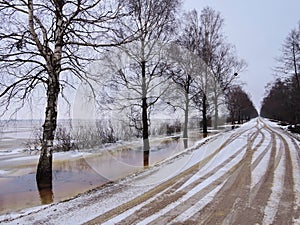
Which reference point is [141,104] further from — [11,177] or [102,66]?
[11,177]

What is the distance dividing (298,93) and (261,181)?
75.3 ft

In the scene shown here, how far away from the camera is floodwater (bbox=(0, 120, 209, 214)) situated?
7.40 meters

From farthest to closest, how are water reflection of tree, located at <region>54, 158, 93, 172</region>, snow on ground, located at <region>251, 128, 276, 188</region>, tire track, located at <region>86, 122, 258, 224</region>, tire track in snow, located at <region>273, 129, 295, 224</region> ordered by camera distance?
1. water reflection of tree, located at <region>54, 158, 93, 172</region>
2. snow on ground, located at <region>251, 128, 276, 188</region>
3. tire track, located at <region>86, 122, 258, 224</region>
4. tire track in snow, located at <region>273, 129, 295, 224</region>

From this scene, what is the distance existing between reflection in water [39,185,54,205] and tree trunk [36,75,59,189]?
2.47 feet

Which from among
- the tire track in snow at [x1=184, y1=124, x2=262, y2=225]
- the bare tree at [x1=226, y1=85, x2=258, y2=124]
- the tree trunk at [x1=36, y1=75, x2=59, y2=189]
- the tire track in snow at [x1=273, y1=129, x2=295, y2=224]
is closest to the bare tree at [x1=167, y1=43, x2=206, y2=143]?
the tree trunk at [x1=36, y1=75, x2=59, y2=189]

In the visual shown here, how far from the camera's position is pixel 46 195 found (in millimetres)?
7715

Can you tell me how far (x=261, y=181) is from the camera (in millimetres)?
7723

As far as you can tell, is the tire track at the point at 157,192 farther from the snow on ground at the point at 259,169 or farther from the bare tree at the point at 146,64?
the bare tree at the point at 146,64

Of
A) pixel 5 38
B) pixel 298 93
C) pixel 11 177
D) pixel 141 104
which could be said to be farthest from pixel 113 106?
pixel 298 93

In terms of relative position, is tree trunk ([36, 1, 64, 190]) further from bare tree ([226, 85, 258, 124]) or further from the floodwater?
bare tree ([226, 85, 258, 124])

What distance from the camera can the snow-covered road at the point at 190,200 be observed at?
16.9ft

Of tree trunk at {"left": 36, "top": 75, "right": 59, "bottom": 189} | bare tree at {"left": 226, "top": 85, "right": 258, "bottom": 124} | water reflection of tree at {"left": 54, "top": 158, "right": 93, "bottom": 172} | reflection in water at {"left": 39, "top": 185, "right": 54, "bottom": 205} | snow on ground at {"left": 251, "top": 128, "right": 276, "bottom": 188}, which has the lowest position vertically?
reflection in water at {"left": 39, "top": 185, "right": 54, "bottom": 205}

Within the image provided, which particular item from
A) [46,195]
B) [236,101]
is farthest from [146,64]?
[236,101]

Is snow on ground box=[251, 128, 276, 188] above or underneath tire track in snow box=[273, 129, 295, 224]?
above
